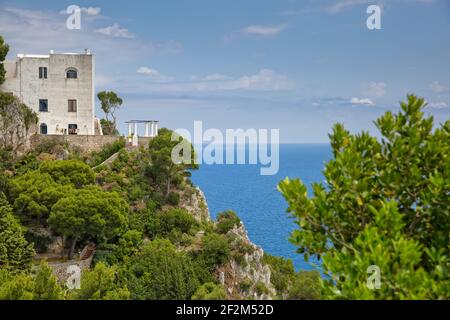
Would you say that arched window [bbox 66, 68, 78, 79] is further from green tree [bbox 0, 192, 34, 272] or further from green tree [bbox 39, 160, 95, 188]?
green tree [bbox 0, 192, 34, 272]

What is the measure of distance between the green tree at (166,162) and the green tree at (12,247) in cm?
1094

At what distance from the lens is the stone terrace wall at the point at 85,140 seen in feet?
123

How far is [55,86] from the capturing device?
3938 cm

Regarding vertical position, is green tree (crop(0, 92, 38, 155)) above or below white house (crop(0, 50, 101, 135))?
below

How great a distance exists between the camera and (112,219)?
26812 mm

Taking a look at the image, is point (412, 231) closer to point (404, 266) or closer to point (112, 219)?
point (404, 266)

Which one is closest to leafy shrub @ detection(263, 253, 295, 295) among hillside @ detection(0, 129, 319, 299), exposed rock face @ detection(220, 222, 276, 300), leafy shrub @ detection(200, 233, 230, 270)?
hillside @ detection(0, 129, 319, 299)

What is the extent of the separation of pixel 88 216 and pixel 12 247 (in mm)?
3812

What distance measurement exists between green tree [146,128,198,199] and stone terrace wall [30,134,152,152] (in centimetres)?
308

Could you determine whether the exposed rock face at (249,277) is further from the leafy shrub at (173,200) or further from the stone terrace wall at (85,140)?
the stone terrace wall at (85,140)

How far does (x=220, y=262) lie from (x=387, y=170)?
1912cm

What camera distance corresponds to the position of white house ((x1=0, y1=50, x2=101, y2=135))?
39.2 metres

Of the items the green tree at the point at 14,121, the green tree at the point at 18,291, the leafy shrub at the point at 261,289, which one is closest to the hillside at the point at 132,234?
the leafy shrub at the point at 261,289
